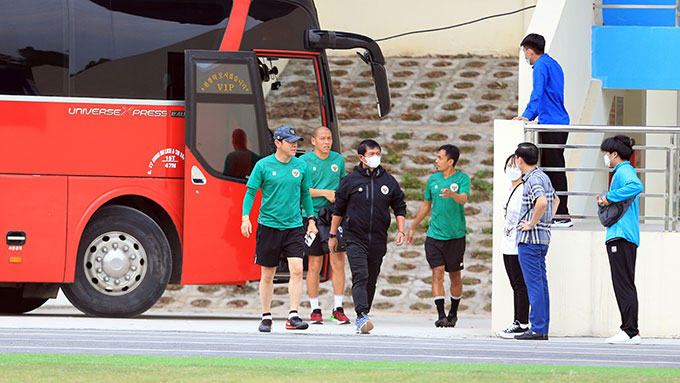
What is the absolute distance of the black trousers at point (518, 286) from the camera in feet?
36.3

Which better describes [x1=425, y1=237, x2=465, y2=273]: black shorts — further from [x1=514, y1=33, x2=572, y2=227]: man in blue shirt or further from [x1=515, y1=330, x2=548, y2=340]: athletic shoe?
[x1=515, y1=330, x2=548, y2=340]: athletic shoe

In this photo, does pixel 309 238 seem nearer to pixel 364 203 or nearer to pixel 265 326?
pixel 364 203

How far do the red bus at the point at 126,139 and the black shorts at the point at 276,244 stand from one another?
154cm

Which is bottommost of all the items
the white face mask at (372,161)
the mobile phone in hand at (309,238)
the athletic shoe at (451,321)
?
the athletic shoe at (451,321)

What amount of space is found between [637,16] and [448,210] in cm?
622

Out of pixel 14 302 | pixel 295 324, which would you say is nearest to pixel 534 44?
pixel 295 324

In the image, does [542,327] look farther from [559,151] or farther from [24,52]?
[24,52]

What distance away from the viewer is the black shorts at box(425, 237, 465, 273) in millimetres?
11977

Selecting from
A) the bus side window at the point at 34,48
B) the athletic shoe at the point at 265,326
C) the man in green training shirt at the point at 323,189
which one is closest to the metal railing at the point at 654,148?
the man in green training shirt at the point at 323,189

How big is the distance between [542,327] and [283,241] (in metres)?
2.26

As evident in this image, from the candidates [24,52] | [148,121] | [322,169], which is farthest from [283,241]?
[24,52]

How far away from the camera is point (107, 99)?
484 inches

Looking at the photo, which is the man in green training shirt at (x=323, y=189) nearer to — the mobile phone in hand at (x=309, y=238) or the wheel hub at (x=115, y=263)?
the mobile phone in hand at (x=309, y=238)

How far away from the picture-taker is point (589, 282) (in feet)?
37.2
